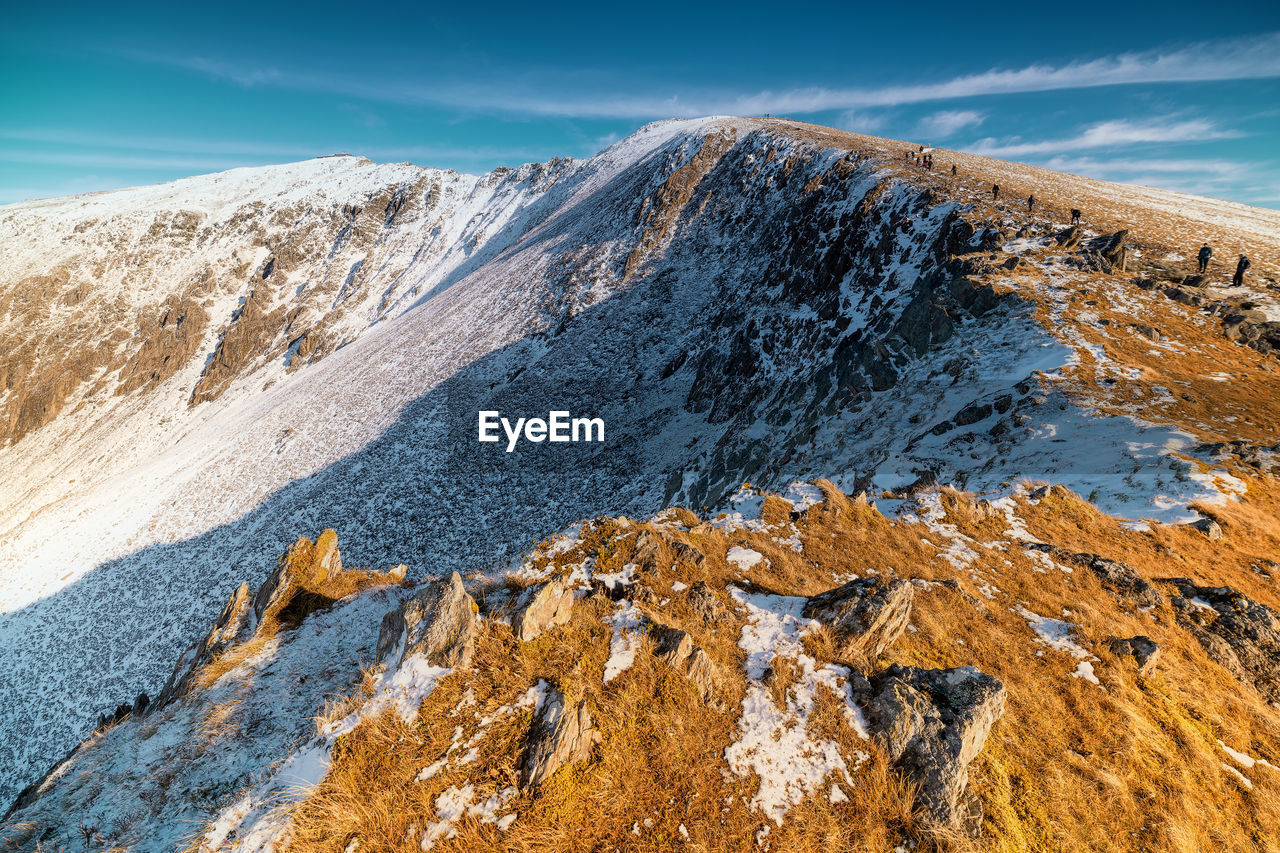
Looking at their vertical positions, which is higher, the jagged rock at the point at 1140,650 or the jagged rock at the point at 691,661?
the jagged rock at the point at 691,661

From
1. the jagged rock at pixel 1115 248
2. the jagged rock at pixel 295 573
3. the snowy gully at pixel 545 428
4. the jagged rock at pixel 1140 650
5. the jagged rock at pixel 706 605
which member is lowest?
the snowy gully at pixel 545 428

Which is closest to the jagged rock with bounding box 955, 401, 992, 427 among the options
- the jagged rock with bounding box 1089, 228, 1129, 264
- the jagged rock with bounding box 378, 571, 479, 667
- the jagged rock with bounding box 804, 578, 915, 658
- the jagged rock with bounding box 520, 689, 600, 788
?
the jagged rock with bounding box 804, 578, 915, 658

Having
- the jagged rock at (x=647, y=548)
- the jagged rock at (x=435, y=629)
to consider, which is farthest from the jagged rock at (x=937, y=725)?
the jagged rock at (x=435, y=629)

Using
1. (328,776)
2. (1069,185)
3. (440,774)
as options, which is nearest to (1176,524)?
(440,774)

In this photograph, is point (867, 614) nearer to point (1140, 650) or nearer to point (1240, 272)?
point (1140, 650)

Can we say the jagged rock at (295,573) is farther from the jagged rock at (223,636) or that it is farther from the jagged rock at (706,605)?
the jagged rock at (706,605)

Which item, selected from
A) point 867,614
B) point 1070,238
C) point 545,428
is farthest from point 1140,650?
point 545,428

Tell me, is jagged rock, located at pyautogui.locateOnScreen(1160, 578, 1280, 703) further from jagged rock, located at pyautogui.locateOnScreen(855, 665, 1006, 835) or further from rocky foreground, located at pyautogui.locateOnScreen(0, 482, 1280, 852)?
jagged rock, located at pyautogui.locateOnScreen(855, 665, 1006, 835)
